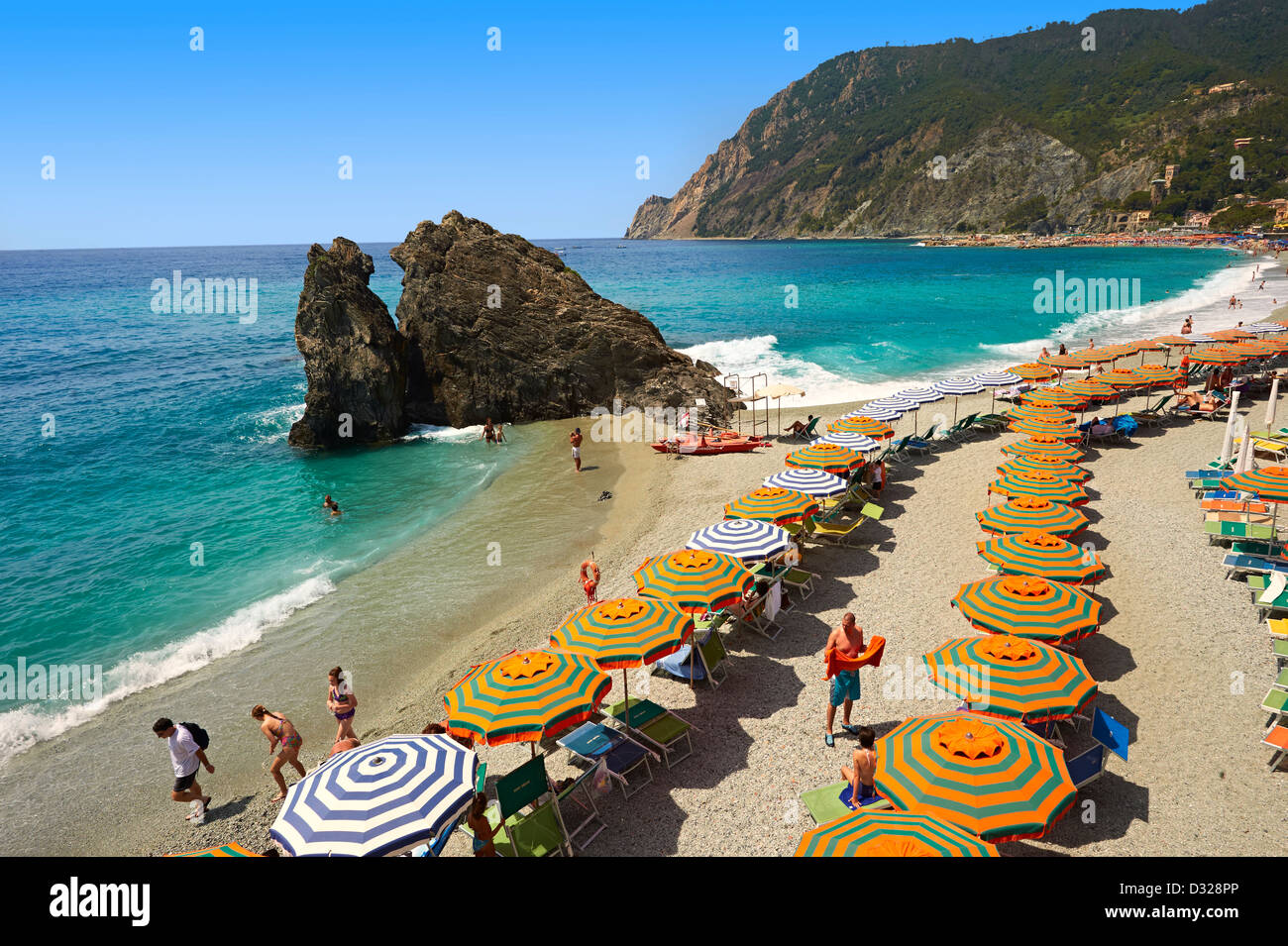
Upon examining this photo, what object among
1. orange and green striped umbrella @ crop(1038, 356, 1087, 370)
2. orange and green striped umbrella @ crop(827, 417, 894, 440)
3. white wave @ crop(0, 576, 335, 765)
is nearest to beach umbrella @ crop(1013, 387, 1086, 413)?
orange and green striped umbrella @ crop(827, 417, 894, 440)

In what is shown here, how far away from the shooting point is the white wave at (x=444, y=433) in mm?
30250

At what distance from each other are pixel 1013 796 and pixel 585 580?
8767 mm

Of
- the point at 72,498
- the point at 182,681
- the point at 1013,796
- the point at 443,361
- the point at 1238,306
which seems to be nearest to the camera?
the point at 1013,796

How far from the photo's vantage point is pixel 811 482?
15.4 m

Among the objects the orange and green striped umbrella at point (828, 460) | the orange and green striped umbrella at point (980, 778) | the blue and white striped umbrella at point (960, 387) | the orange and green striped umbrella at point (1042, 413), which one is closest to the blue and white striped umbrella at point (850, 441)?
the orange and green striped umbrella at point (828, 460)

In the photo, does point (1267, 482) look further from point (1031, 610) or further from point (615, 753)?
point (615, 753)

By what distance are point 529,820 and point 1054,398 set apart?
21969mm

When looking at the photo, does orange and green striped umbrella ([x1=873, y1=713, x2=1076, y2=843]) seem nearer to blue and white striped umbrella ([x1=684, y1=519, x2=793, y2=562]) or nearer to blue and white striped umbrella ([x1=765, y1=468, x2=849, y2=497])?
blue and white striped umbrella ([x1=684, y1=519, x2=793, y2=562])

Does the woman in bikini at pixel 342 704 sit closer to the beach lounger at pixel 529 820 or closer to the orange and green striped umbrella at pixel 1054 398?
the beach lounger at pixel 529 820

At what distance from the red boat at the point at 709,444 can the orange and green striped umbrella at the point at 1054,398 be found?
29.4 feet

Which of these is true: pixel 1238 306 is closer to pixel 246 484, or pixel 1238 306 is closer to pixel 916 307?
pixel 916 307

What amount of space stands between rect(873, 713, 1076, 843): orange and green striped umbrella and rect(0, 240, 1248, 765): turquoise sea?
13.4 meters
